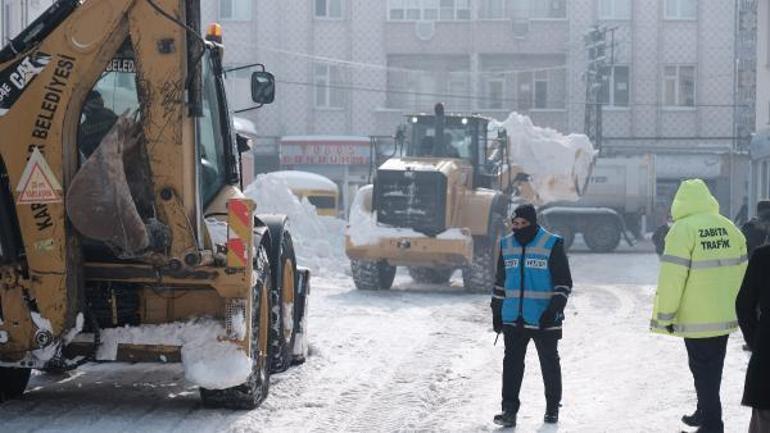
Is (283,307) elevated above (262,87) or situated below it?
below

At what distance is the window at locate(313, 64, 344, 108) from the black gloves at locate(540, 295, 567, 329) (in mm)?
39655

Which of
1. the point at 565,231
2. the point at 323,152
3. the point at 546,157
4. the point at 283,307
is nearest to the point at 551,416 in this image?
the point at 283,307

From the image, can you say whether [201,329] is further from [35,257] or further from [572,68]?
[572,68]

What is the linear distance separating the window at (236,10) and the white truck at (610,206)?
16.1 metres

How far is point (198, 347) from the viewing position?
966 cm

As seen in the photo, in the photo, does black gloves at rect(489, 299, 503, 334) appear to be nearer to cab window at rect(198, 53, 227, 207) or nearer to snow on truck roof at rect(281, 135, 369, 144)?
cab window at rect(198, 53, 227, 207)

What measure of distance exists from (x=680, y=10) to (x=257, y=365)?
41.4 m

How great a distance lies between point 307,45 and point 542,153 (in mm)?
23509

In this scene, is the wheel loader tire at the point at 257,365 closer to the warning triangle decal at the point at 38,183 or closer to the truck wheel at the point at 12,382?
the truck wheel at the point at 12,382

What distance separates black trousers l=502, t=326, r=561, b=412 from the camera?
9.84m

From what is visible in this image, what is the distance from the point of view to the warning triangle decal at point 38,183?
9.34 metres

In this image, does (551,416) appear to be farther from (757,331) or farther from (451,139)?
(451,139)

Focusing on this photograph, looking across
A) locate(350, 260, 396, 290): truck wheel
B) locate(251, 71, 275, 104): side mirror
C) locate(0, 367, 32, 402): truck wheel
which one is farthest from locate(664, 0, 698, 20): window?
locate(0, 367, 32, 402): truck wheel

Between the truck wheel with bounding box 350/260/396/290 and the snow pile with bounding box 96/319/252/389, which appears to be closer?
the snow pile with bounding box 96/319/252/389
